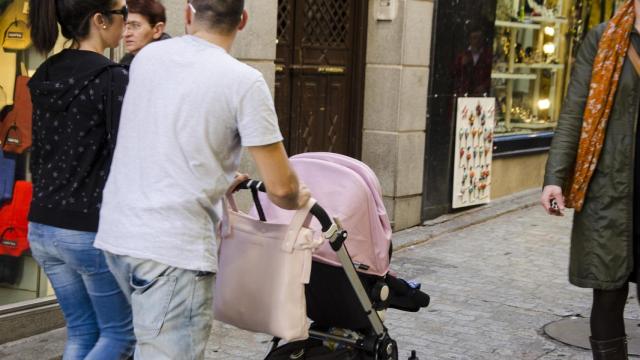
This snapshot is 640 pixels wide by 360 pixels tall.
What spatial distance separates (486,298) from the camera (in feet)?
21.9

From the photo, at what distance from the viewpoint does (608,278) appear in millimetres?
4180

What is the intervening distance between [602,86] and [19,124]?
9.82 feet

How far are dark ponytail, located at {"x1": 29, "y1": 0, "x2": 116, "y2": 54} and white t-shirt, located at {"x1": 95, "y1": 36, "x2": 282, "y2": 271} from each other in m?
0.52

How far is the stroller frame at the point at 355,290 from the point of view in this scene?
143 inches

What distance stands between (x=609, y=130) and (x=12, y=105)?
3025mm

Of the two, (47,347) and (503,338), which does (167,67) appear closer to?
(47,347)

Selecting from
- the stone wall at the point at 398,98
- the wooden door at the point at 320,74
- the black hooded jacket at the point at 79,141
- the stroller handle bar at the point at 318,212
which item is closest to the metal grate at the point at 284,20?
the wooden door at the point at 320,74

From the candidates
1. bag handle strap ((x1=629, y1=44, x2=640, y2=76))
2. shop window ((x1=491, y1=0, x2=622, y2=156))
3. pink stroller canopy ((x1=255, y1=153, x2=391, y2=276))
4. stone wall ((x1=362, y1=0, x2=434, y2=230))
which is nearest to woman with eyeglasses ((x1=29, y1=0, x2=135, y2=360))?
pink stroller canopy ((x1=255, y1=153, x2=391, y2=276))

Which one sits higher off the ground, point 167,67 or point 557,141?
point 167,67

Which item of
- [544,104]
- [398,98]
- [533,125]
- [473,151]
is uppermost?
[398,98]

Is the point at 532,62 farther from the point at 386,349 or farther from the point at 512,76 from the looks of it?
the point at 386,349

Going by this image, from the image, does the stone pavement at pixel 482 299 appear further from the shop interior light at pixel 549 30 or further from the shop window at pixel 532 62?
the shop interior light at pixel 549 30

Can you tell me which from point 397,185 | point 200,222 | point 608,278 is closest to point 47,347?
point 200,222

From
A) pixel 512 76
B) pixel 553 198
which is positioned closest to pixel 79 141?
pixel 553 198
